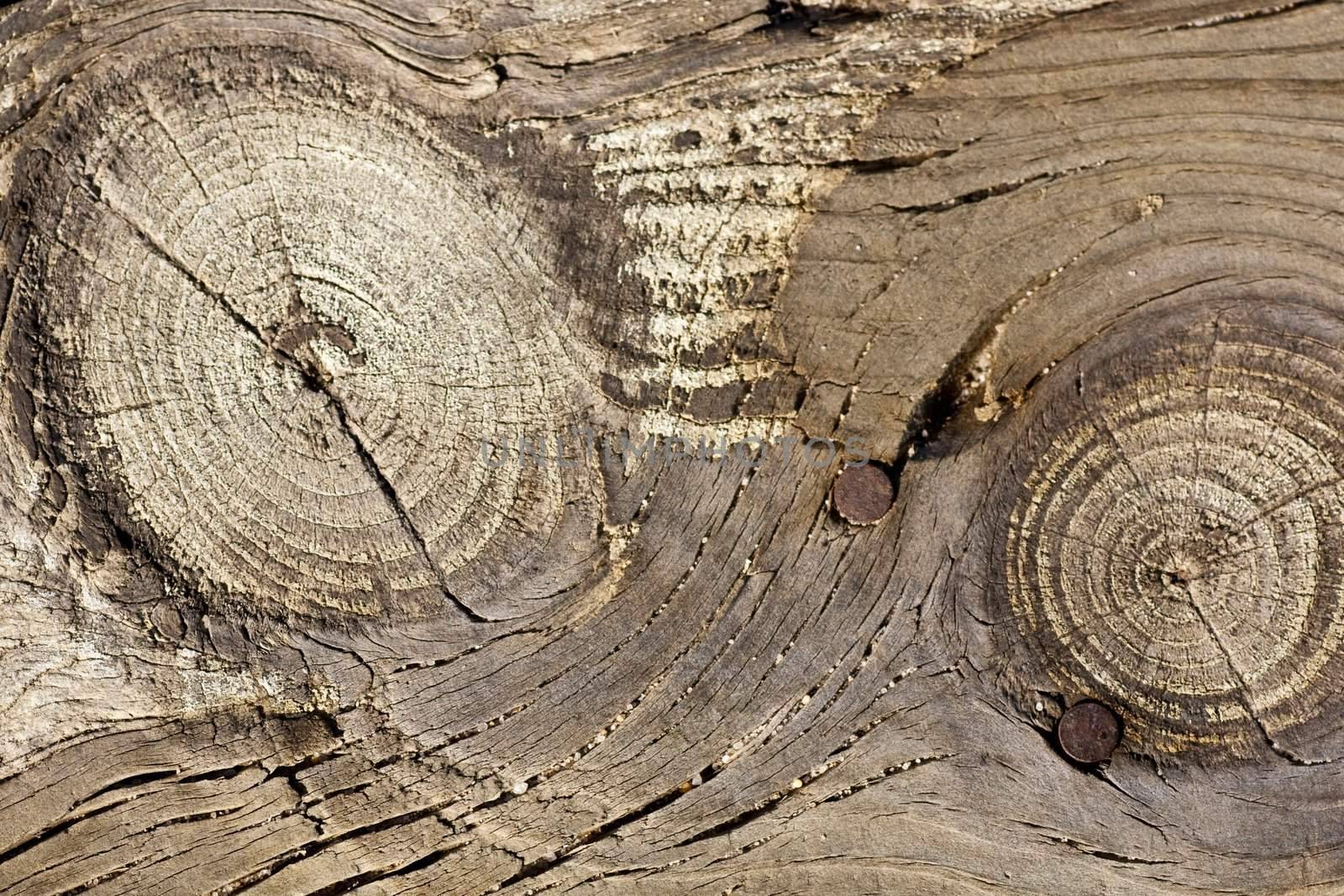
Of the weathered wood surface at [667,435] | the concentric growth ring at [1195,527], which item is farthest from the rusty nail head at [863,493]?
the concentric growth ring at [1195,527]

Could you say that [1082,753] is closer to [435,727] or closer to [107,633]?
[435,727]

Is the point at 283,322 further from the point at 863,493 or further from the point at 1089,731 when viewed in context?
the point at 1089,731

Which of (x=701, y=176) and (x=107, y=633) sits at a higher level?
(x=701, y=176)

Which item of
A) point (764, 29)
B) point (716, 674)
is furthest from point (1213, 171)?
point (716, 674)

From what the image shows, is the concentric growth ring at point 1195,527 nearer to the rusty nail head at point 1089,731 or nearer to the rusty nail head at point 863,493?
the rusty nail head at point 1089,731

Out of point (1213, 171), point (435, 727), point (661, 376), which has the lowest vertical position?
point (435, 727)

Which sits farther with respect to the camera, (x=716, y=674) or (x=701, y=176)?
(x=716, y=674)

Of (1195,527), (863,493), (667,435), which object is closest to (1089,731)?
(1195,527)
